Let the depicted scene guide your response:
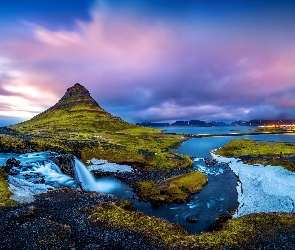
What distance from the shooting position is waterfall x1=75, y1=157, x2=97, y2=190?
56066 mm

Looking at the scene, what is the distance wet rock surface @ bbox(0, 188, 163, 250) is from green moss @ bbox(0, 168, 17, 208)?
257cm

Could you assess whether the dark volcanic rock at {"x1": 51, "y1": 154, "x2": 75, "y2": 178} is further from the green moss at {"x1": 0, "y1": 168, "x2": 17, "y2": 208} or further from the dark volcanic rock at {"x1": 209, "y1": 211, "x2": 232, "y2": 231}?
the dark volcanic rock at {"x1": 209, "y1": 211, "x2": 232, "y2": 231}

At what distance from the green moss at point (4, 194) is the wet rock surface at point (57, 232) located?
2.57 m

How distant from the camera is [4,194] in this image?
1352 inches

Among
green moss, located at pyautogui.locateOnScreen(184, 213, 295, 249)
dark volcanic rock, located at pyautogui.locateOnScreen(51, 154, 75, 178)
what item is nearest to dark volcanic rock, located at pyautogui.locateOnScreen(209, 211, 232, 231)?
green moss, located at pyautogui.locateOnScreen(184, 213, 295, 249)

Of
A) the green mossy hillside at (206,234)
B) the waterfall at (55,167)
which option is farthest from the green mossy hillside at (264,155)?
the waterfall at (55,167)

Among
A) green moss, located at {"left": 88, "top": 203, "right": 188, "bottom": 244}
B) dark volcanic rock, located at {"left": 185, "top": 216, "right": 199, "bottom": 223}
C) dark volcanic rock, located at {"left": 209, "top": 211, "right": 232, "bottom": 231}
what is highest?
green moss, located at {"left": 88, "top": 203, "right": 188, "bottom": 244}

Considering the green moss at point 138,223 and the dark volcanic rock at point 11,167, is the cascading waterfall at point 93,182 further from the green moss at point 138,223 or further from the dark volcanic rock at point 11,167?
the green moss at point 138,223

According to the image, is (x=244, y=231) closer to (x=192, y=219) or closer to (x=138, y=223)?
(x=192, y=219)

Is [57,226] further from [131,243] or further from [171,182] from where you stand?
[171,182]

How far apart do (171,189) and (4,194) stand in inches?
1171

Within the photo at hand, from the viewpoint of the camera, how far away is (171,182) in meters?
52.5

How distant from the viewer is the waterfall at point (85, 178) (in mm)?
56066

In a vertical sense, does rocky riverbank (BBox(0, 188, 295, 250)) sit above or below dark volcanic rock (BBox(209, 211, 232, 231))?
above
